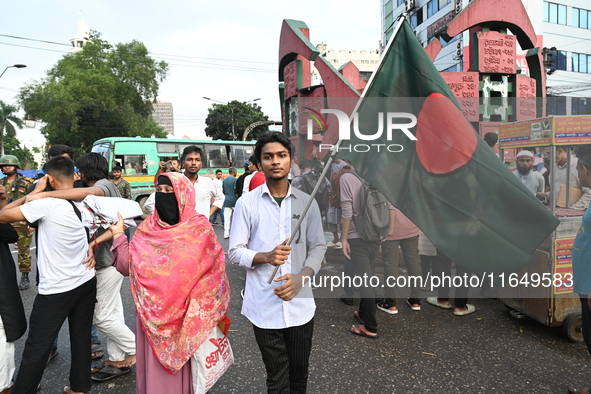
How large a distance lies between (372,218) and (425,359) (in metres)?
1.24

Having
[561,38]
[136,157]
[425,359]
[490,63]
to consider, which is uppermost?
[561,38]

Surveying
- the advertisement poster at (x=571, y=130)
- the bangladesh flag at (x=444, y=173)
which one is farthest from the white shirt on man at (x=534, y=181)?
the bangladesh flag at (x=444, y=173)

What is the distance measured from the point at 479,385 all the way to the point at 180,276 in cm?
221

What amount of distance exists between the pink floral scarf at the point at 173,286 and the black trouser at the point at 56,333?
1.96 ft

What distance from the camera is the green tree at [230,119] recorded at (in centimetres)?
4384

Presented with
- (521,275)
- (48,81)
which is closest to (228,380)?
(521,275)

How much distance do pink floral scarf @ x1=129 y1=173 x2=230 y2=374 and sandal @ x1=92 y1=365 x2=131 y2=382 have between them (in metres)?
1.06

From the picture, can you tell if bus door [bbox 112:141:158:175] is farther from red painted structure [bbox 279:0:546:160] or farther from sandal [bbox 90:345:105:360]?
sandal [bbox 90:345:105:360]

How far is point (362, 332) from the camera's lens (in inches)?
145

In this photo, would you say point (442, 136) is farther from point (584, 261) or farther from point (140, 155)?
point (140, 155)

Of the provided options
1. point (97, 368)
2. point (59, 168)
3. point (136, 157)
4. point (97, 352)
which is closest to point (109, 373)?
point (97, 368)

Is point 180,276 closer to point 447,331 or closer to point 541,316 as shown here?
point 447,331

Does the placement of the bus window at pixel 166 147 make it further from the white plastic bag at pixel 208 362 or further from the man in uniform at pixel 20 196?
the white plastic bag at pixel 208 362

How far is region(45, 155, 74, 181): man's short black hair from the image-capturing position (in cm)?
258
